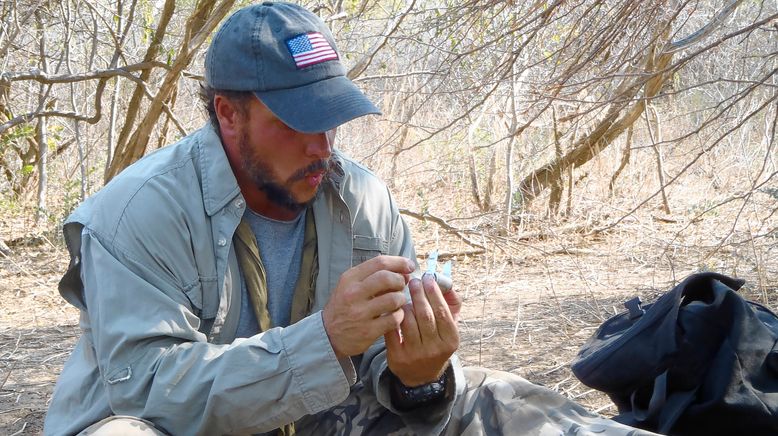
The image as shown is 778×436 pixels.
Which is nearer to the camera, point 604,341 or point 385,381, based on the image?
point 385,381

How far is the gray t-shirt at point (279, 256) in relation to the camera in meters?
1.99

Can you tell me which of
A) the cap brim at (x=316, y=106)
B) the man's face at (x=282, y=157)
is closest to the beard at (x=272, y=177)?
the man's face at (x=282, y=157)

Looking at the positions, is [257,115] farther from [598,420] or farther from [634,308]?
[634,308]

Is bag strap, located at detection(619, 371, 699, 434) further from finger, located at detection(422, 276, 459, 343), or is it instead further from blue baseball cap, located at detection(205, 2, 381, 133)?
blue baseball cap, located at detection(205, 2, 381, 133)

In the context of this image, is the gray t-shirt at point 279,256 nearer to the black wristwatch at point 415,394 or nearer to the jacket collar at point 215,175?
the jacket collar at point 215,175

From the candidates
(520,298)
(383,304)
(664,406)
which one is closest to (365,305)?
(383,304)

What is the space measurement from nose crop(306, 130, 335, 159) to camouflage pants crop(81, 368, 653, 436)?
1.78ft

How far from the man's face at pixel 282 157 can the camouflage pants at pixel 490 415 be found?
48 centimetres

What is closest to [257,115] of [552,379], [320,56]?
[320,56]

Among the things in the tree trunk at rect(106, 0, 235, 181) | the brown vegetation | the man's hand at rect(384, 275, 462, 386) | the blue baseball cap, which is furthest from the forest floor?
the blue baseball cap

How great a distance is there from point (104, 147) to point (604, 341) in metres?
6.87

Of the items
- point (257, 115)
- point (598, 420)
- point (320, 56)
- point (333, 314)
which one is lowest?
point (598, 420)

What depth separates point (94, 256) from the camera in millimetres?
1749

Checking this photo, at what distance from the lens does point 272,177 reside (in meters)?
1.95
